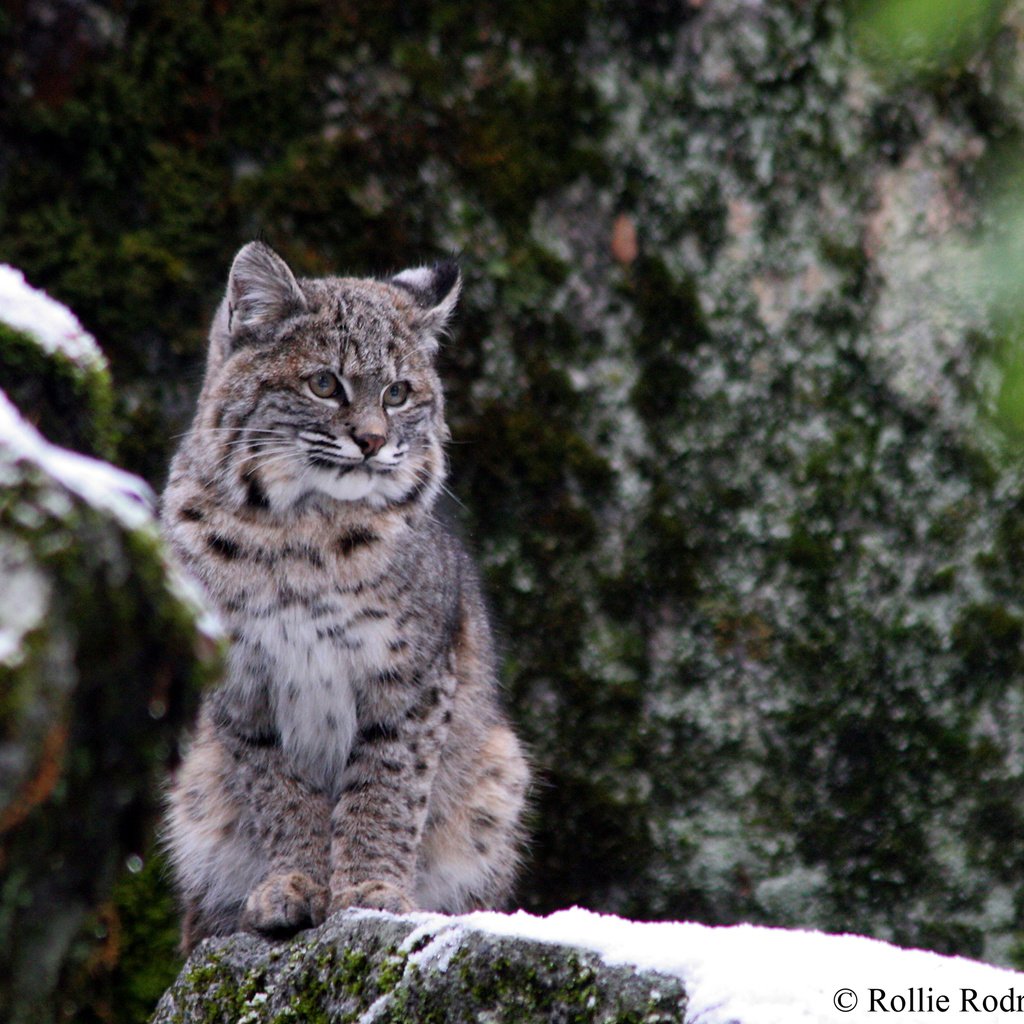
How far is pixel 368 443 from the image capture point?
154 inches

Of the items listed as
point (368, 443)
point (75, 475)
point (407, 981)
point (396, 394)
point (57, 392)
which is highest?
point (396, 394)

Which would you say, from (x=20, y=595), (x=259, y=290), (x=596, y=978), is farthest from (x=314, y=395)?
(x=20, y=595)

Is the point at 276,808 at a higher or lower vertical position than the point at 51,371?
lower

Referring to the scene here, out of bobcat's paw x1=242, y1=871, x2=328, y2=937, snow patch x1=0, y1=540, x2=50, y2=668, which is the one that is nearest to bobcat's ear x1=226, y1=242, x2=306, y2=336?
bobcat's paw x1=242, y1=871, x2=328, y2=937

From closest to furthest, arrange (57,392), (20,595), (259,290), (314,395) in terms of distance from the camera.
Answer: (20,595) < (57,392) < (314,395) < (259,290)

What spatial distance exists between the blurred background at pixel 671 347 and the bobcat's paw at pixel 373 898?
122cm

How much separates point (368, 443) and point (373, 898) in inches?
50.5

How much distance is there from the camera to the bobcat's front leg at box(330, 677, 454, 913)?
391cm

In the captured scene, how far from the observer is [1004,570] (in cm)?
508

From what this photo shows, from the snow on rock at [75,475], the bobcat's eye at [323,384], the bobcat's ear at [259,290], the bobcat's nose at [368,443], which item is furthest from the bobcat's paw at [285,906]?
the snow on rock at [75,475]

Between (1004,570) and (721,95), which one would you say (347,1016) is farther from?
(721,95)

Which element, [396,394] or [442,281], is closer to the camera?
[396,394]

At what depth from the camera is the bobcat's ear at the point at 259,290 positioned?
13.4 ft

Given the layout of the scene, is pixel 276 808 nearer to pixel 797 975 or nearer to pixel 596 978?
pixel 596 978
